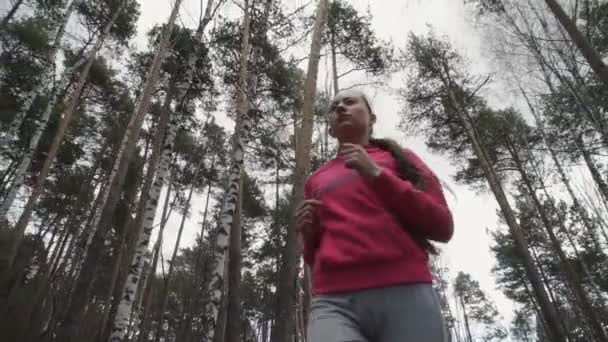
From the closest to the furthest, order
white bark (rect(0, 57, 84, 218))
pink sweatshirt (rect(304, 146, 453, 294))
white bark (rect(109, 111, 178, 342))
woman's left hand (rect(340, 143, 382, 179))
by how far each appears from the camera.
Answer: pink sweatshirt (rect(304, 146, 453, 294)), woman's left hand (rect(340, 143, 382, 179)), white bark (rect(109, 111, 178, 342)), white bark (rect(0, 57, 84, 218))

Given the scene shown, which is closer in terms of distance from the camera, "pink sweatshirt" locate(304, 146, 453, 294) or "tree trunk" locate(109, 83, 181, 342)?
"pink sweatshirt" locate(304, 146, 453, 294)

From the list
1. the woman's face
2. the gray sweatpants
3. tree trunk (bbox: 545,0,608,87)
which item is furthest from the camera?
tree trunk (bbox: 545,0,608,87)

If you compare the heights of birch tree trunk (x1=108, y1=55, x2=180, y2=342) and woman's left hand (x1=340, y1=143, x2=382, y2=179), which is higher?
birch tree trunk (x1=108, y1=55, x2=180, y2=342)

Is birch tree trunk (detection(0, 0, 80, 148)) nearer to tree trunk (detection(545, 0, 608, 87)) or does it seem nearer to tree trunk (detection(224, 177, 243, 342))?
tree trunk (detection(224, 177, 243, 342))

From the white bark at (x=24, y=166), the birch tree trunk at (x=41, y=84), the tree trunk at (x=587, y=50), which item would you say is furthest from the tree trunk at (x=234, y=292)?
the birch tree trunk at (x=41, y=84)

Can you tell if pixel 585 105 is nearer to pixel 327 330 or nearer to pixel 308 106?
pixel 308 106

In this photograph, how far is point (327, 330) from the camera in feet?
3.21

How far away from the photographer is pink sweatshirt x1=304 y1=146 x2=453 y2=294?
1.03m

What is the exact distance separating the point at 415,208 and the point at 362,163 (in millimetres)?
238

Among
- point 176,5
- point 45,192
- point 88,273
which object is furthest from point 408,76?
point 45,192

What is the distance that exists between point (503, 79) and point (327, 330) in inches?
495

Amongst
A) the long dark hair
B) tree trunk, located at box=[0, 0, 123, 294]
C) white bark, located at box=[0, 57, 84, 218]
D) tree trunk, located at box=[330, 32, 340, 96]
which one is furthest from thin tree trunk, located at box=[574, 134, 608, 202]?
Answer: white bark, located at box=[0, 57, 84, 218]

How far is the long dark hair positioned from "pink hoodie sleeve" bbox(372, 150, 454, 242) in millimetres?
32

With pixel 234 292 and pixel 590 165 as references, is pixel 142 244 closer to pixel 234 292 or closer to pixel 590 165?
pixel 234 292
